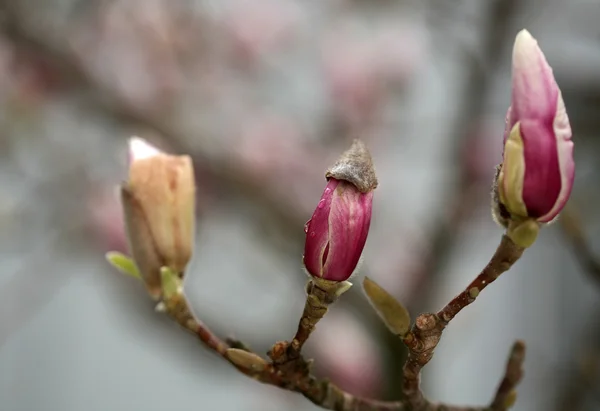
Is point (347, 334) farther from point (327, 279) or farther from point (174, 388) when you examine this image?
point (174, 388)

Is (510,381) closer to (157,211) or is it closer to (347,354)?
(157,211)

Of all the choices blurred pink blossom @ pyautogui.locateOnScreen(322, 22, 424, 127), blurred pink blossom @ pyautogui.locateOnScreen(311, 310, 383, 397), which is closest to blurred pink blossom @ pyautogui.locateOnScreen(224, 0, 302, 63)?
blurred pink blossom @ pyautogui.locateOnScreen(322, 22, 424, 127)

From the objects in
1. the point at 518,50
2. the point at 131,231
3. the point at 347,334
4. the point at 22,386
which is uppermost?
the point at 518,50

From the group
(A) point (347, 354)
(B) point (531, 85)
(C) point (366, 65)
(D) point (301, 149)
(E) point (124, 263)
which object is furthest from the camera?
(C) point (366, 65)

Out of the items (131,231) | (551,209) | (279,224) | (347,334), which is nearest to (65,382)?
(347,334)

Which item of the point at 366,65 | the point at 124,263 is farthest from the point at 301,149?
the point at 124,263

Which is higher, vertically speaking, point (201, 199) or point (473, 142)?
point (473, 142)

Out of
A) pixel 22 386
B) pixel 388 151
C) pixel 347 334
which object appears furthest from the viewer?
pixel 22 386
